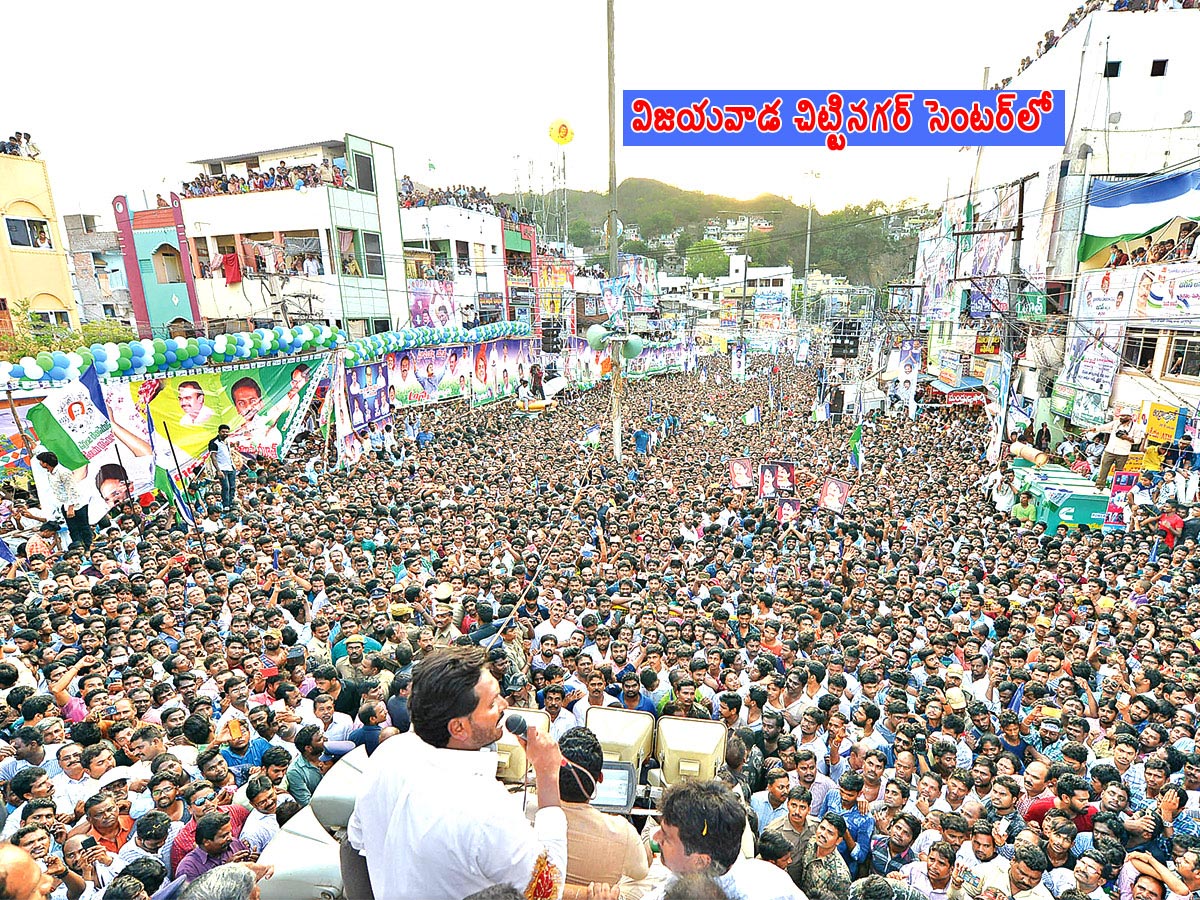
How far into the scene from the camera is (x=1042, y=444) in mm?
19016

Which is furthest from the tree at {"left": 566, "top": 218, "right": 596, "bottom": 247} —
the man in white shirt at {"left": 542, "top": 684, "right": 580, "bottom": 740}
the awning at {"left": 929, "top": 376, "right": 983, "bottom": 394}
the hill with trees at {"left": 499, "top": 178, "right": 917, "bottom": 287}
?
the man in white shirt at {"left": 542, "top": 684, "right": 580, "bottom": 740}

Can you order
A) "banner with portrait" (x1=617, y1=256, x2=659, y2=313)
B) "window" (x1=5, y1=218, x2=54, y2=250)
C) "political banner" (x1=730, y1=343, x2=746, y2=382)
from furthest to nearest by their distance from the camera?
"banner with portrait" (x1=617, y1=256, x2=659, y2=313) → "political banner" (x1=730, y1=343, x2=746, y2=382) → "window" (x1=5, y1=218, x2=54, y2=250)

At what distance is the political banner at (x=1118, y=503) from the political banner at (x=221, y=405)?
46.6ft

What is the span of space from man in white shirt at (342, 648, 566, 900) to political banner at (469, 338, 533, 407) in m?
20.0

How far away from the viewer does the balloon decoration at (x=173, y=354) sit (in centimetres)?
869

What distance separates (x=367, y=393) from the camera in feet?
52.6

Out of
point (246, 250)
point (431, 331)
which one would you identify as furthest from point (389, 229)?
point (431, 331)

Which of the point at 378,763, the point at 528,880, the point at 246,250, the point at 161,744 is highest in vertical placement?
the point at 246,250

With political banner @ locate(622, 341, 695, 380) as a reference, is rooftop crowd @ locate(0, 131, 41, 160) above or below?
above

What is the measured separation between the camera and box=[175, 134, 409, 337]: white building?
920 inches

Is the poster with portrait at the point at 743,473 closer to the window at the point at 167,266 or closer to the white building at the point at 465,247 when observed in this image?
the white building at the point at 465,247

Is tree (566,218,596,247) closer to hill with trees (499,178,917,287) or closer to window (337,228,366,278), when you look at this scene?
hill with trees (499,178,917,287)

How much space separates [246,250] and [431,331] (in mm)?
9662

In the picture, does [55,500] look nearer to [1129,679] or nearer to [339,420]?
[339,420]
